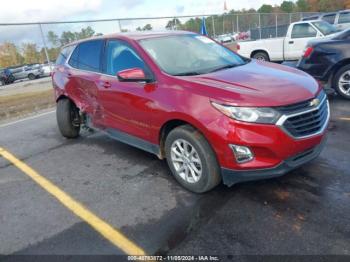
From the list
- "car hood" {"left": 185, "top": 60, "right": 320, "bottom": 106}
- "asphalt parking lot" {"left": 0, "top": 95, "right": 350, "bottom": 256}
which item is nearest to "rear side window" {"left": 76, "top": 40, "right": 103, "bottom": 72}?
"asphalt parking lot" {"left": 0, "top": 95, "right": 350, "bottom": 256}

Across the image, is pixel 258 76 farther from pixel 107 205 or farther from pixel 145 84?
pixel 107 205

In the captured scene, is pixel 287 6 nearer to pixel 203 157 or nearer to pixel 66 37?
pixel 66 37

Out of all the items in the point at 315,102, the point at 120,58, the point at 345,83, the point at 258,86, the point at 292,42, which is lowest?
the point at 345,83

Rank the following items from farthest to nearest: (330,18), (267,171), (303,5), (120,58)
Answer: (303,5) < (330,18) < (120,58) < (267,171)

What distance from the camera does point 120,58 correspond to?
456cm

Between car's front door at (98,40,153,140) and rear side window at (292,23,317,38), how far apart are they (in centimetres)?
932

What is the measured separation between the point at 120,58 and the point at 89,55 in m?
0.96

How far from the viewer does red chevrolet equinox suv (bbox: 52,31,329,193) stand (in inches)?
126

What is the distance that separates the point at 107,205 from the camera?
378cm

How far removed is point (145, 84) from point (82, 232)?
1806 mm

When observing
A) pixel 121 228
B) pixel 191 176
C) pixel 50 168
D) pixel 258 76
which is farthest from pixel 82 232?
pixel 258 76

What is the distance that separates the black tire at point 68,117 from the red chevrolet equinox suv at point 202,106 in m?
1.05

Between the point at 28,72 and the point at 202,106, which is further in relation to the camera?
the point at 28,72

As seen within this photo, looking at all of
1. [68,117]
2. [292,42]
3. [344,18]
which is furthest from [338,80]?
[344,18]
